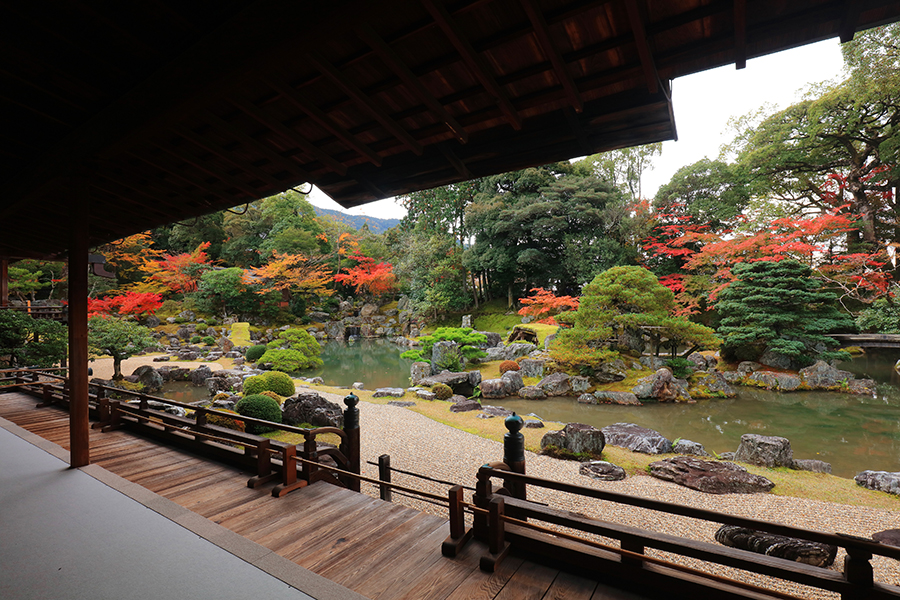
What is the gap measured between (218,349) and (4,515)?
13.7 metres

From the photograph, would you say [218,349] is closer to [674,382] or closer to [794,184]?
[674,382]

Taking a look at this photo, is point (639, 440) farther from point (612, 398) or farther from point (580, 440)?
point (612, 398)

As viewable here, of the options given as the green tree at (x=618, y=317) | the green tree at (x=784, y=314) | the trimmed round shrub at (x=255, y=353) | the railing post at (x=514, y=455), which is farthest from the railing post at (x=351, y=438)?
the trimmed round shrub at (x=255, y=353)

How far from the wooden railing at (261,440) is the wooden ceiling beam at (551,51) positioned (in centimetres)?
261

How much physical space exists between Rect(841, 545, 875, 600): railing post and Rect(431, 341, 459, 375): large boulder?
9908mm

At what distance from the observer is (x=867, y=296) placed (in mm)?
10844

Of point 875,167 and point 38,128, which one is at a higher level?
point 875,167

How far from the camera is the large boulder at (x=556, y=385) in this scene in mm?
9310

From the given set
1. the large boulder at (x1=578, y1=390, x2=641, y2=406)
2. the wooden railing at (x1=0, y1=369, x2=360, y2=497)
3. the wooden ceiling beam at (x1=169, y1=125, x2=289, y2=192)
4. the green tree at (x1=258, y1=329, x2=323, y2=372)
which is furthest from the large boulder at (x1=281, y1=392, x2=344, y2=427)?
the large boulder at (x1=578, y1=390, x2=641, y2=406)

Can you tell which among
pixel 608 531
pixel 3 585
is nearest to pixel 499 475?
pixel 608 531

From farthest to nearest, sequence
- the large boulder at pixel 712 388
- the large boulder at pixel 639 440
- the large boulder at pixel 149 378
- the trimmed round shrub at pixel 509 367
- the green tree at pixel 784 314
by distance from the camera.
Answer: the trimmed round shrub at pixel 509 367
the large boulder at pixel 149 378
the green tree at pixel 784 314
the large boulder at pixel 712 388
the large boulder at pixel 639 440

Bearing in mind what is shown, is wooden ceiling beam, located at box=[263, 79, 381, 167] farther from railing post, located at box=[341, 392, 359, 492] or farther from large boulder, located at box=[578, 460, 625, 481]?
large boulder, located at box=[578, 460, 625, 481]

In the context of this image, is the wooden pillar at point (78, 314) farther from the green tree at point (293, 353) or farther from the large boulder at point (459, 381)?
the green tree at point (293, 353)

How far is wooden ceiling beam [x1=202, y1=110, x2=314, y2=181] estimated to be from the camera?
91.6 inches
